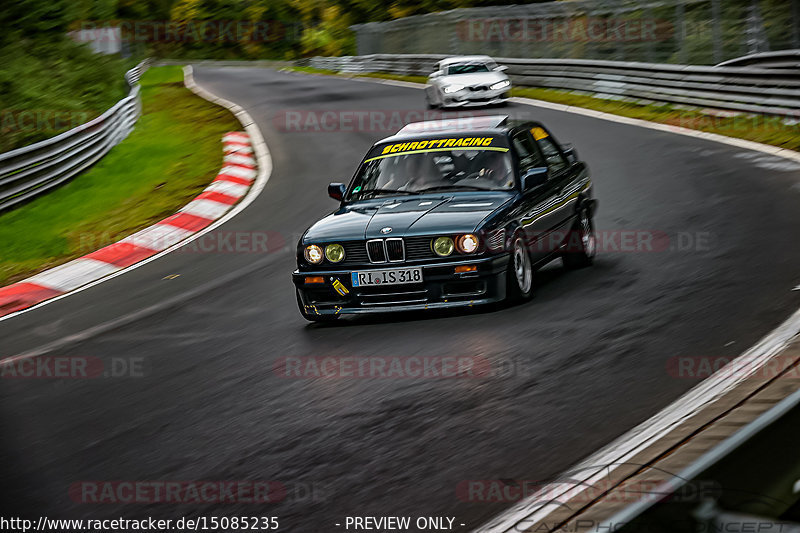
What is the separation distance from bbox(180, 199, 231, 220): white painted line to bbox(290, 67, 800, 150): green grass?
Result: 8327mm

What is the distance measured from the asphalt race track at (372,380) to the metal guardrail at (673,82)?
19.7 feet

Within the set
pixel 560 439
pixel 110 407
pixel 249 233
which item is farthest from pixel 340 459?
pixel 249 233

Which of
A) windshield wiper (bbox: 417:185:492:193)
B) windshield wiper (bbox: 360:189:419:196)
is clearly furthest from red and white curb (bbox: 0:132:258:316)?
windshield wiper (bbox: 417:185:492:193)

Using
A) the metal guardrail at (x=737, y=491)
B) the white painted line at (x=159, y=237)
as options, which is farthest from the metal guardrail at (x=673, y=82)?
the metal guardrail at (x=737, y=491)

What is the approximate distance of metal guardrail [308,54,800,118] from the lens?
18.3 metres

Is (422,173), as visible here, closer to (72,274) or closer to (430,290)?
(430,290)

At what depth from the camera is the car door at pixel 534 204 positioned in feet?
28.3

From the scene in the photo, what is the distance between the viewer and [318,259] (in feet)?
27.5

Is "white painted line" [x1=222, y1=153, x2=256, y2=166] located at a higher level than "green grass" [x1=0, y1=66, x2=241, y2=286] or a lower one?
higher

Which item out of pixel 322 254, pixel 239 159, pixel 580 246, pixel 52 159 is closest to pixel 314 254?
pixel 322 254

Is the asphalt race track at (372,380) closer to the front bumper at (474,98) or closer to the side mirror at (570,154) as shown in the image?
the side mirror at (570,154)

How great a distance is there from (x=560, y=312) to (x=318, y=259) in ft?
6.22

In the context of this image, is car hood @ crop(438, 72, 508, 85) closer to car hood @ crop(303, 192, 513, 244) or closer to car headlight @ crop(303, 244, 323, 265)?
car hood @ crop(303, 192, 513, 244)

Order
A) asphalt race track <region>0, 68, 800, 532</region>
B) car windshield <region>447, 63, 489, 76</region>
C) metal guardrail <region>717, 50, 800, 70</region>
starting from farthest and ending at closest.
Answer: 1. car windshield <region>447, 63, 489, 76</region>
2. metal guardrail <region>717, 50, 800, 70</region>
3. asphalt race track <region>0, 68, 800, 532</region>
